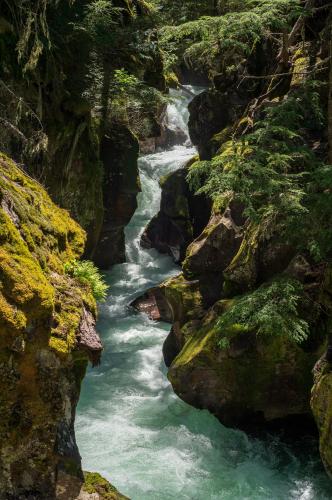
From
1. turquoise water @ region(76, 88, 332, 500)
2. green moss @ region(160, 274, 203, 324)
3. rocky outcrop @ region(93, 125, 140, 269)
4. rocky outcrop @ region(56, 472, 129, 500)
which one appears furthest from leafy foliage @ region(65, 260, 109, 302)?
rocky outcrop @ region(93, 125, 140, 269)

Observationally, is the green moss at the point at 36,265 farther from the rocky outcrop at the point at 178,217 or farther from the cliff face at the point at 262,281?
the rocky outcrop at the point at 178,217

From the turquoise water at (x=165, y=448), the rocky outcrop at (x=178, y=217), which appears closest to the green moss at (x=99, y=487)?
the turquoise water at (x=165, y=448)

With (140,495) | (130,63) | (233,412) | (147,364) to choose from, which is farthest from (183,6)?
(140,495)

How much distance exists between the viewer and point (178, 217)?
2103cm

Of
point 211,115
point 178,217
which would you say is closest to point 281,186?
point 211,115

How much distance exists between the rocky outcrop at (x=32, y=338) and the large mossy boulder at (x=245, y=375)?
4618 mm

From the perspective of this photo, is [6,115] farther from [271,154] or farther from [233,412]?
[233,412]

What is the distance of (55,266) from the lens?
229 inches

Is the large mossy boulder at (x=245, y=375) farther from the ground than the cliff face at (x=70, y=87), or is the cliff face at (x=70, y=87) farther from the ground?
the cliff face at (x=70, y=87)

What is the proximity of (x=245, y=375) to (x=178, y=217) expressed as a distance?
37.3 ft

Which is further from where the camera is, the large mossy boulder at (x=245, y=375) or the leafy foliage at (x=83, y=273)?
the large mossy boulder at (x=245, y=375)

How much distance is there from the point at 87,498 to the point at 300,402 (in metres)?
5.59

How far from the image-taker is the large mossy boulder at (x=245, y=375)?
10125 millimetres

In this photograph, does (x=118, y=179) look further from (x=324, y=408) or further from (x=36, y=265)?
(x=36, y=265)
